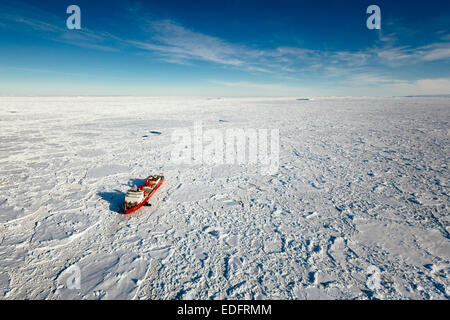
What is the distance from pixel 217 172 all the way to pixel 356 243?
480 centimetres

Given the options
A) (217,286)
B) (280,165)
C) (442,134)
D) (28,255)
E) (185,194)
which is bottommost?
(217,286)

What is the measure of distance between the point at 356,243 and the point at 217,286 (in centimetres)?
297

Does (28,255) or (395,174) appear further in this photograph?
(395,174)

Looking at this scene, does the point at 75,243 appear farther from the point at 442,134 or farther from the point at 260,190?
the point at 442,134

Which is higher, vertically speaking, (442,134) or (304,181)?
(442,134)

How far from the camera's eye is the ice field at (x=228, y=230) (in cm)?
315

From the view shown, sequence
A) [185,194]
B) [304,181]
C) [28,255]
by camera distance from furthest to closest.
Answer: [304,181]
[185,194]
[28,255]

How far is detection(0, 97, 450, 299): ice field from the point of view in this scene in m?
3.15

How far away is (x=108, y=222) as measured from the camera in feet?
15.0

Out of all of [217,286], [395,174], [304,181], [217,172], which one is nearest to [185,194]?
[217,172]

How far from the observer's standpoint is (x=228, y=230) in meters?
4.45
